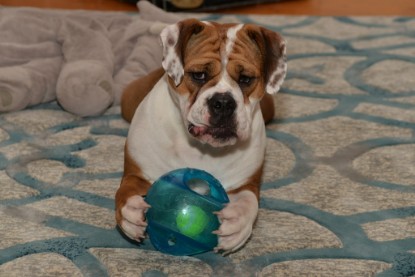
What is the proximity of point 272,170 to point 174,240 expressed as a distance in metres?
0.64

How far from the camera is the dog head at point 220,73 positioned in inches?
68.9

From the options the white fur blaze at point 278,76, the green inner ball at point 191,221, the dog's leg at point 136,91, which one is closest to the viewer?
the green inner ball at point 191,221

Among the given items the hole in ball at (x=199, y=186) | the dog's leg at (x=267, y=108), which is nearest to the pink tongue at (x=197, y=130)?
the hole in ball at (x=199, y=186)

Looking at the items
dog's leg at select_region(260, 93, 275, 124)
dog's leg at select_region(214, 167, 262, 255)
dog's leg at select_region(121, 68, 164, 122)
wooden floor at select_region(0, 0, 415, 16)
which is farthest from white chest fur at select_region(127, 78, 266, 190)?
wooden floor at select_region(0, 0, 415, 16)

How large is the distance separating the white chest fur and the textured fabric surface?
0.15 m

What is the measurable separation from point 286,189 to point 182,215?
0.56m

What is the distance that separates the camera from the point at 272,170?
2.25m

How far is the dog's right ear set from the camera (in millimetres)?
1802

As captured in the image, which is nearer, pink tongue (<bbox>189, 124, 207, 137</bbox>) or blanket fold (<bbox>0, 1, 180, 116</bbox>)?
pink tongue (<bbox>189, 124, 207, 137</bbox>)

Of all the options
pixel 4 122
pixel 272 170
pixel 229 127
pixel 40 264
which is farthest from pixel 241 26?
pixel 4 122

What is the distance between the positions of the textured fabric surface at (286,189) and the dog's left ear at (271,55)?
1.17 ft

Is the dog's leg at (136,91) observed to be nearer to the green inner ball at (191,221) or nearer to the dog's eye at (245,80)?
the dog's eye at (245,80)

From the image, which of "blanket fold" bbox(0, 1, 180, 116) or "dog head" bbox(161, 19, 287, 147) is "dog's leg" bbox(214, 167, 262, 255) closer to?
"dog head" bbox(161, 19, 287, 147)

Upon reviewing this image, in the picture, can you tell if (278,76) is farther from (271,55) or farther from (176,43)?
(176,43)
